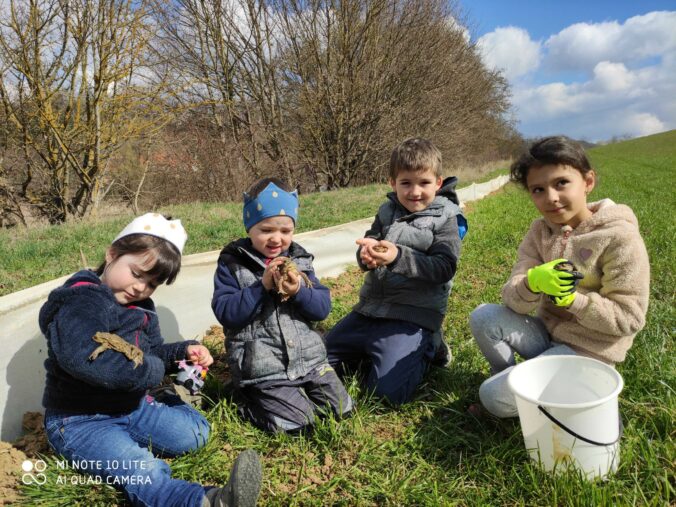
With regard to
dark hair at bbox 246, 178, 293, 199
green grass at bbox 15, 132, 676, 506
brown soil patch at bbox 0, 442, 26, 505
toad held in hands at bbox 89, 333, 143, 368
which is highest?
dark hair at bbox 246, 178, 293, 199

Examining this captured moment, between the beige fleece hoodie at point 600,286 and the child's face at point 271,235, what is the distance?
46.9 inches

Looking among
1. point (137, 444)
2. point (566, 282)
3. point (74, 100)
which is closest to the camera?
point (566, 282)

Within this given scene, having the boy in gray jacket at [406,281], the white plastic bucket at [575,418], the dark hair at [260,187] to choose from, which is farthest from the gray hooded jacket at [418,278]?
the white plastic bucket at [575,418]

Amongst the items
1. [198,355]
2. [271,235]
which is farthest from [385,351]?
[198,355]

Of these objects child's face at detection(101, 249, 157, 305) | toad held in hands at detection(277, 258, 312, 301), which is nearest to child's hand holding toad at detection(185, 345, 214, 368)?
child's face at detection(101, 249, 157, 305)

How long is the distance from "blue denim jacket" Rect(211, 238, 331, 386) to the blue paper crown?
19 centimetres

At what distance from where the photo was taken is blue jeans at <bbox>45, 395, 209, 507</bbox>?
1822 millimetres

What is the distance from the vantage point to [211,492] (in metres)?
1.77

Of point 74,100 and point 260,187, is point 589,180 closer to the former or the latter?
point 260,187

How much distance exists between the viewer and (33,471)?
202 centimetres

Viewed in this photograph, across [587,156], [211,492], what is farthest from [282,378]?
[587,156]

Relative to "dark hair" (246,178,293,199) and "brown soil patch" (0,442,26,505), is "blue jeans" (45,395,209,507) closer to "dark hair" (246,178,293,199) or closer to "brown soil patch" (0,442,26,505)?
"brown soil patch" (0,442,26,505)

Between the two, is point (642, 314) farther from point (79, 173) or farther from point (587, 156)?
point (79, 173)

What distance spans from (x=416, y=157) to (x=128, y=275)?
167 cm
